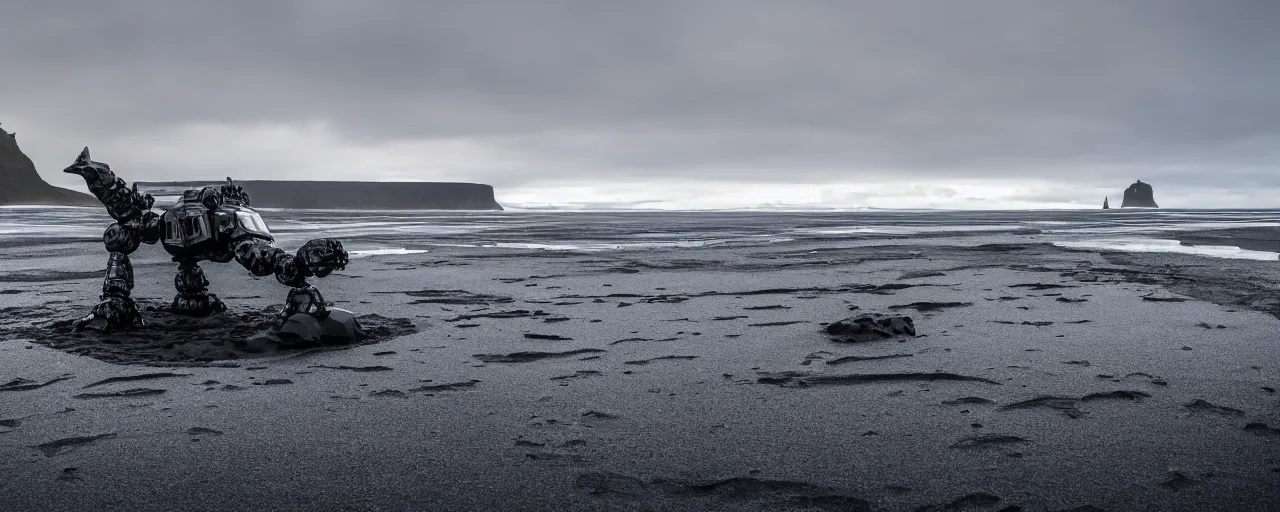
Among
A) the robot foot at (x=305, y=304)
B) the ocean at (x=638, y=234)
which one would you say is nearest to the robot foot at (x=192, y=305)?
the robot foot at (x=305, y=304)

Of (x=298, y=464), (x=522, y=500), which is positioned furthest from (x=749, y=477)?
(x=298, y=464)

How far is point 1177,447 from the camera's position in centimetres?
244

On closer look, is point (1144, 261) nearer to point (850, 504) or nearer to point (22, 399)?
point (850, 504)

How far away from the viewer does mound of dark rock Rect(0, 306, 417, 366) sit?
3.87 meters

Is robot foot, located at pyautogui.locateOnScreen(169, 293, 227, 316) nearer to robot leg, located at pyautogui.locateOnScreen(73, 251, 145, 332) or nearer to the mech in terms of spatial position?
the mech

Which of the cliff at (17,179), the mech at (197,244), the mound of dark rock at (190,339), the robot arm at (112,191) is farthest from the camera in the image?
the cliff at (17,179)

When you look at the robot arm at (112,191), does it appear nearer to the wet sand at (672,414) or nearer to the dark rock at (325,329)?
the wet sand at (672,414)

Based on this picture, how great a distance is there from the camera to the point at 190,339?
14.1ft

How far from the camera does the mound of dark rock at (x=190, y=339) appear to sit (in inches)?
152

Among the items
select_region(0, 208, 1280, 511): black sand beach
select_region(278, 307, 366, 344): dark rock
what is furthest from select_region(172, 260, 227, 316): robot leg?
select_region(278, 307, 366, 344): dark rock

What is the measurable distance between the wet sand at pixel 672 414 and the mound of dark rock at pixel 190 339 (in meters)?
0.05

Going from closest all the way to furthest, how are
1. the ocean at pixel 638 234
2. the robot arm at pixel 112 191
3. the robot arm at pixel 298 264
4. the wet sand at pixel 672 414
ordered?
the wet sand at pixel 672 414, the robot arm at pixel 298 264, the robot arm at pixel 112 191, the ocean at pixel 638 234

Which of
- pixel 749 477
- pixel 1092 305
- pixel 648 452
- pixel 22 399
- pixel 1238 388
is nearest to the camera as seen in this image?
pixel 749 477

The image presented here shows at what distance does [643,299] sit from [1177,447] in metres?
4.34
